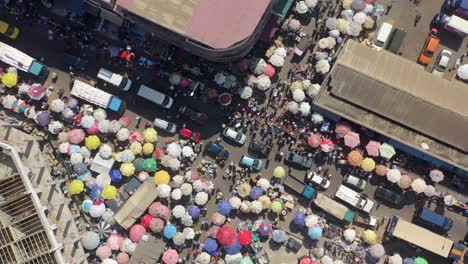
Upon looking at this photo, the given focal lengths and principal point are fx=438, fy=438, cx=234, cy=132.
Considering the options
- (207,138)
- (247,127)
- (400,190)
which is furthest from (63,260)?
(400,190)

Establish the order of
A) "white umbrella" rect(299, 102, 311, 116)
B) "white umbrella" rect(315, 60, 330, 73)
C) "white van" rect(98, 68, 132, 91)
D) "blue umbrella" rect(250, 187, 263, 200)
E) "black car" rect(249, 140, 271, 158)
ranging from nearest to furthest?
"white umbrella" rect(315, 60, 330, 73)
"white umbrella" rect(299, 102, 311, 116)
"white van" rect(98, 68, 132, 91)
"blue umbrella" rect(250, 187, 263, 200)
"black car" rect(249, 140, 271, 158)

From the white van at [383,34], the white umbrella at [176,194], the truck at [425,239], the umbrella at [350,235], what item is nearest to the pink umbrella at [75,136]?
the white umbrella at [176,194]

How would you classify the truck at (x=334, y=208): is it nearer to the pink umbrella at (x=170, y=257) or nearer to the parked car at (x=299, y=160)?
the parked car at (x=299, y=160)

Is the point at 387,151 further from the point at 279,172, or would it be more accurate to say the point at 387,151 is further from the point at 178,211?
the point at 178,211

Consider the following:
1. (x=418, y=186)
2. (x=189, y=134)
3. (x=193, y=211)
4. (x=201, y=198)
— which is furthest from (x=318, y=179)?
(x=189, y=134)

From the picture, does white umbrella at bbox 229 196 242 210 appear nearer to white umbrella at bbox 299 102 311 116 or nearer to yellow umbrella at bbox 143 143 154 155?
yellow umbrella at bbox 143 143 154 155

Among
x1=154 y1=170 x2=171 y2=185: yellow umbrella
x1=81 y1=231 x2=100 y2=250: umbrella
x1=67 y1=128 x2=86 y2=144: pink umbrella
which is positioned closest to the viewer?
x1=81 y1=231 x2=100 y2=250: umbrella

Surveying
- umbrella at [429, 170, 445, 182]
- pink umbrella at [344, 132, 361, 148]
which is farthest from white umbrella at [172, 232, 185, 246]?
umbrella at [429, 170, 445, 182]
